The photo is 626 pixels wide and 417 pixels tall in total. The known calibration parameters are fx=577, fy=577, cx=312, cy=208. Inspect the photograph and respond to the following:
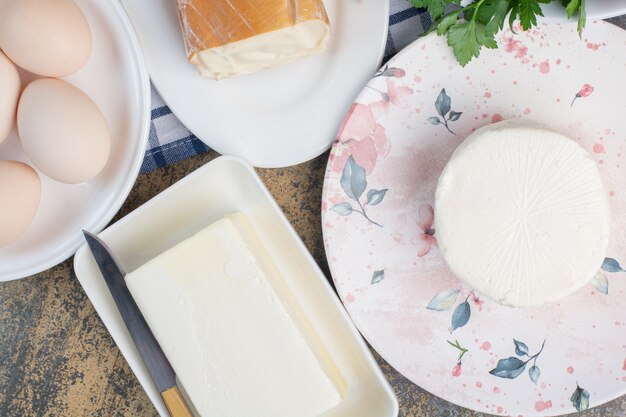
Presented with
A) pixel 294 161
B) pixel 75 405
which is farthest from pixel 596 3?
pixel 75 405

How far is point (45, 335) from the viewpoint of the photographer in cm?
90

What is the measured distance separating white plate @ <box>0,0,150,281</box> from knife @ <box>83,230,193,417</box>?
8cm

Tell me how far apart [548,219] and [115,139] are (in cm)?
60

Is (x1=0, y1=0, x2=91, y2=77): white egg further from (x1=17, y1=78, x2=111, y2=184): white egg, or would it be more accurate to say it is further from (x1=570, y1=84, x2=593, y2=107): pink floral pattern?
(x1=570, y1=84, x2=593, y2=107): pink floral pattern

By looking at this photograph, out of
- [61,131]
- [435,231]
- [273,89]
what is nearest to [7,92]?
[61,131]

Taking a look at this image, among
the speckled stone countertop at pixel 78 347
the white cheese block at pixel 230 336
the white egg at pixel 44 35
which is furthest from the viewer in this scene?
the speckled stone countertop at pixel 78 347

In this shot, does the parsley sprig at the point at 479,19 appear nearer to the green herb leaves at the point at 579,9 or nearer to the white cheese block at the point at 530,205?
the green herb leaves at the point at 579,9

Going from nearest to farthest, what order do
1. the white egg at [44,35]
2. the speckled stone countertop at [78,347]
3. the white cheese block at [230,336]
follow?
the white egg at [44,35] → the white cheese block at [230,336] → the speckled stone countertop at [78,347]

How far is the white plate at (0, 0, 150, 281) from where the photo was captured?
80 cm

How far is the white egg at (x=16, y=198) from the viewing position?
2.38 ft

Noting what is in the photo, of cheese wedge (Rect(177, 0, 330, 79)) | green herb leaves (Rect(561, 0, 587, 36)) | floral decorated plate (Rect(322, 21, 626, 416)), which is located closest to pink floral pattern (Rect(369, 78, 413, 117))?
floral decorated plate (Rect(322, 21, 626, 416))

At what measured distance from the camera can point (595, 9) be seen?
761 mm

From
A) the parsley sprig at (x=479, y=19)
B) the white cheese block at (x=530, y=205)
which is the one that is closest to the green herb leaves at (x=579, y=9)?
the parsley sprig at (x=479, y=19)

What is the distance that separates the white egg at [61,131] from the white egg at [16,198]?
3 centimetres
